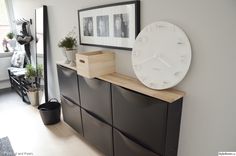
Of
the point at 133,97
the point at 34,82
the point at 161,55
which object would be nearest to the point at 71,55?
the point at 133,97

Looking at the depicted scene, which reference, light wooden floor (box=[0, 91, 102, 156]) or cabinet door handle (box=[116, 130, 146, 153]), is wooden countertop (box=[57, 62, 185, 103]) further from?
light wooden floor (box=[0, 91, 102, 156])

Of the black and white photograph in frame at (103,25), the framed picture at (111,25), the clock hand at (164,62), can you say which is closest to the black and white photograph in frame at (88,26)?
the framed picture at (111,25)

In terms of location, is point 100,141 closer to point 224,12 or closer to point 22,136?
point 22,136

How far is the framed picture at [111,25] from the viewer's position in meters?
1.46

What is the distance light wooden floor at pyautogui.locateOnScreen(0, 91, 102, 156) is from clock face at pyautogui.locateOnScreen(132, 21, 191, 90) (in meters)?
1.20

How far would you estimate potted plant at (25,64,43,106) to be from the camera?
3.29m

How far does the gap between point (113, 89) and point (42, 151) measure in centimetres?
125

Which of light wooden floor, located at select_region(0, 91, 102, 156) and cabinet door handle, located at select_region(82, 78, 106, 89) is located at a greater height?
cabinet door handle, located at select_region(82, 78, 106, 89)

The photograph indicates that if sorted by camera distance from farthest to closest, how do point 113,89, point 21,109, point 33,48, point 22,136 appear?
point 33,48 → point 21,109 → point 22,136 → point 113,89

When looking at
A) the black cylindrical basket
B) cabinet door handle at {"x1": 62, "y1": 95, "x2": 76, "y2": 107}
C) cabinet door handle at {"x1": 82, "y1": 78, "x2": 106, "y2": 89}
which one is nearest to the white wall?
cabinet door handle at {"x1": 82, "y1": 78, "x2": 106, "y2": 89}

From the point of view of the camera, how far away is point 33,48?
356 centimetres

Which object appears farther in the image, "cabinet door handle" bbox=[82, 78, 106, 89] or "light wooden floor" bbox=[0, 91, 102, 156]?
"light wooden floor" bbox=[0, 91, 102, 156]

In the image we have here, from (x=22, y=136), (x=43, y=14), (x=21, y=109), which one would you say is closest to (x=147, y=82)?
(x=22, y=136)

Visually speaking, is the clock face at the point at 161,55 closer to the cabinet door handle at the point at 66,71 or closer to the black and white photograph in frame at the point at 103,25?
the black and white photograph in frame at the point at 103,25
